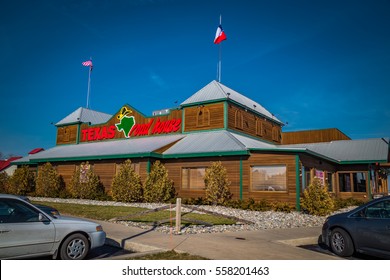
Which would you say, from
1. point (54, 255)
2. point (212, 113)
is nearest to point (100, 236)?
point (54, 255)

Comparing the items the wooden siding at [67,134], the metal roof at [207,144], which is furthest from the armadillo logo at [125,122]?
the metal roof at [207,144]

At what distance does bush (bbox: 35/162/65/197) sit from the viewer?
89.4 feet

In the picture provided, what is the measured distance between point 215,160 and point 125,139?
11882mm

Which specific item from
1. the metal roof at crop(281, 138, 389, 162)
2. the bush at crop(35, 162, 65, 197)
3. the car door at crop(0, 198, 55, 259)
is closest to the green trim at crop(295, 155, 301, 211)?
the metal roof at crop(281, 138, 389, 162)

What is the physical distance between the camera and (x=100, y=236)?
7566mm

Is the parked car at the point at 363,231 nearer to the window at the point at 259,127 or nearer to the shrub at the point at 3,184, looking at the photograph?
the window at the point at 259,127

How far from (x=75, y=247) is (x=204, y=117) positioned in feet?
62.8

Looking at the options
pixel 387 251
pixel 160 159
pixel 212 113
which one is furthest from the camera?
pixel 212 113

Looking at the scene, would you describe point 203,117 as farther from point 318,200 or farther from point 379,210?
point 379,210

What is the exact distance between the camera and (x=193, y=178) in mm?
21922

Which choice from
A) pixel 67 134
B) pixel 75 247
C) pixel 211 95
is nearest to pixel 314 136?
pixel 211 95

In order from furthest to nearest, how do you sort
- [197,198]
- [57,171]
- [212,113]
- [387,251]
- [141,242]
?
[57,171], [212,113], [197,198], [141,242], [387,251]

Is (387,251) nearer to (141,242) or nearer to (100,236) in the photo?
(141,242)

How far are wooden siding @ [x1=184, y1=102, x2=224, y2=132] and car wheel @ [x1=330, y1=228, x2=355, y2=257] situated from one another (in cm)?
1609
